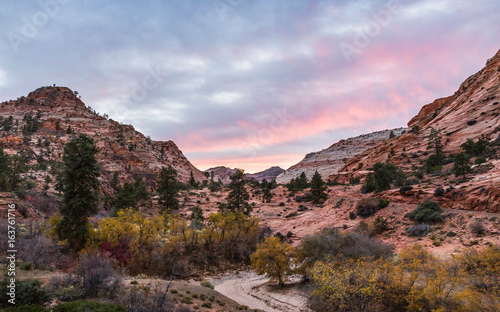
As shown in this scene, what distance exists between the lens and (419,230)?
2916cm

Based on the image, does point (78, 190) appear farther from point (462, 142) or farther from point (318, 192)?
point (462, 142)

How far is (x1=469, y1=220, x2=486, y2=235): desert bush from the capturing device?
24.0 metres

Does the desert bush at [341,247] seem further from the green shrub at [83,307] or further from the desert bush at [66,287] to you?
the desert bush at [66,287]

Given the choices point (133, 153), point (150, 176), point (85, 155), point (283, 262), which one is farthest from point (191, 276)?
point (133, 153)

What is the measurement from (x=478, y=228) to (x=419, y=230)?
5.78 meters

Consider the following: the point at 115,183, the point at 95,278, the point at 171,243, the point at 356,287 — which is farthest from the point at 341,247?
the point at 115,183

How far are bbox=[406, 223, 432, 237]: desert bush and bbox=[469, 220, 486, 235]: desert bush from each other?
4.19 m

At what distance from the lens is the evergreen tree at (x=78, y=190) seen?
25.8 metres

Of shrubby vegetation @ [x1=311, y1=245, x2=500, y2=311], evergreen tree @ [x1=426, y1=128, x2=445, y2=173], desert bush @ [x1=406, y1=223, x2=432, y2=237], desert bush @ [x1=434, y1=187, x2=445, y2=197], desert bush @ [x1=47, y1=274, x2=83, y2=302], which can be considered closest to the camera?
desert bush @ [x1=47, y1=274, x2=83, y2=302]

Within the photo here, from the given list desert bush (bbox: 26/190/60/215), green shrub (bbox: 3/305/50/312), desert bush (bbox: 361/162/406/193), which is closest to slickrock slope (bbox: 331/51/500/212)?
desert bush (bbox: 361/162/406/193)

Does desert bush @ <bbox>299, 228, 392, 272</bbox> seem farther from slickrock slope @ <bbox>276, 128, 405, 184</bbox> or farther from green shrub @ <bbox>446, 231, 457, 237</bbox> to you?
slickrock slope @ <bbox>276, 128, 405, 184</bbox>

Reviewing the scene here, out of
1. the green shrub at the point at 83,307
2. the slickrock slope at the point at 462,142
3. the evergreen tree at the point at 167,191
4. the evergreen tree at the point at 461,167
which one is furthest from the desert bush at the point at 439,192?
the evergreen tree at the point at 167,191

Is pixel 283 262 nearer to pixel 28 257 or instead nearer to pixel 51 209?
pixel 28 257

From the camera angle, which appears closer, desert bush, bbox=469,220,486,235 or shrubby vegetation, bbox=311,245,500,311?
shrubby vegetation, bbox=311,245,500,311
